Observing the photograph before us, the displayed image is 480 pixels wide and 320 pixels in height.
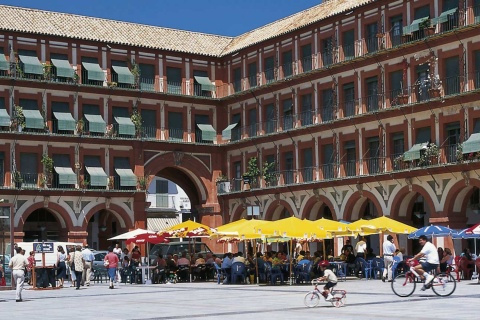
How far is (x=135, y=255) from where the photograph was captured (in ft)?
162

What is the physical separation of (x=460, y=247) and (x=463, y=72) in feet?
30.4

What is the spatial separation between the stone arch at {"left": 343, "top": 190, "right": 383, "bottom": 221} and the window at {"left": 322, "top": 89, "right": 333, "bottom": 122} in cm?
525

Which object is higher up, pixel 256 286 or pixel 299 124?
pixel 299 124

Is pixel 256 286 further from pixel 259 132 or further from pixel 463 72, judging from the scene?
pixel 259 132

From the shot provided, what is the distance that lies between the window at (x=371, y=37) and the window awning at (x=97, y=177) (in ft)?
62.7

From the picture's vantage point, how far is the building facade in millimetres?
49844

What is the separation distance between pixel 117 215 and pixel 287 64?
15174 millimetres

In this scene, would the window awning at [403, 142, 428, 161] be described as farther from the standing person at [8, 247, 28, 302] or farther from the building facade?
the standing person at [8, 247, 28, 302]

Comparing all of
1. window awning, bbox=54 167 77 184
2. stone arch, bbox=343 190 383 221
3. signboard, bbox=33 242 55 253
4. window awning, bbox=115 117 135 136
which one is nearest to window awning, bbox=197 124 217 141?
window awning, bbox=115 117 135 136

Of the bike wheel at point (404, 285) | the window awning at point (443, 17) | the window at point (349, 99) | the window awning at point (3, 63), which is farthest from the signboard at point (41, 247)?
the window awning at point (443, 17)

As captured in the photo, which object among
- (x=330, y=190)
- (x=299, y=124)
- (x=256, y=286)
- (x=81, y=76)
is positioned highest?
(x=81, y=76)

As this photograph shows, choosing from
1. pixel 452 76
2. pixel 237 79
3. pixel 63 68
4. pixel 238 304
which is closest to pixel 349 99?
pixel 452 76

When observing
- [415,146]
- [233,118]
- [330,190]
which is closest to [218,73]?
[233,118]

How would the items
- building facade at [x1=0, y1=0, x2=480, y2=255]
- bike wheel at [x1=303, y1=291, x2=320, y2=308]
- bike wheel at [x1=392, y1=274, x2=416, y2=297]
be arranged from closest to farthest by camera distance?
bike wheel at [x1=303, y1=291, x2=320, y2=308]
bike wheel at [x1=392, y1=274, x2=416, y2=297]
building facade at [x1=0, y1=0, x2=480, y2=255]
